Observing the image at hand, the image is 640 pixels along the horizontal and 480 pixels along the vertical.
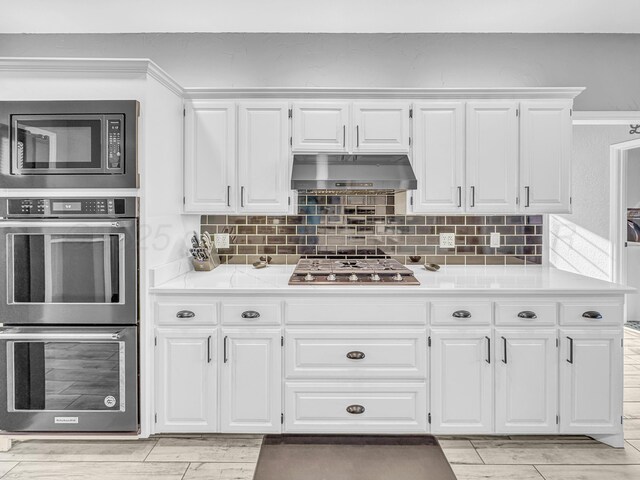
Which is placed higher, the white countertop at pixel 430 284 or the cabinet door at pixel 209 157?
the cabinet door at pixel 209 157

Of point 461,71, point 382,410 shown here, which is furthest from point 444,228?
point 382,410

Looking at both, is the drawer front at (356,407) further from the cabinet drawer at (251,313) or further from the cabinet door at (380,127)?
the cabinet door at (380,127)

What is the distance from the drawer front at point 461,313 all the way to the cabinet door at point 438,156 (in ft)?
2.48

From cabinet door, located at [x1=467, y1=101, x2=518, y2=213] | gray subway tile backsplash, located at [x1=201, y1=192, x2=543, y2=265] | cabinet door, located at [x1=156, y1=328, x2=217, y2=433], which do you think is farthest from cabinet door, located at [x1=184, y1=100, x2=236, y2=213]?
cabinet door, located at [x1=467, y1=101, x2=518, y2=213]

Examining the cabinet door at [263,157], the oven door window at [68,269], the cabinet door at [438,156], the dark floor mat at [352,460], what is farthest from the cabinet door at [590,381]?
the oven door window at [68,269]

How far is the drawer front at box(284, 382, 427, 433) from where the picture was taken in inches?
92.1

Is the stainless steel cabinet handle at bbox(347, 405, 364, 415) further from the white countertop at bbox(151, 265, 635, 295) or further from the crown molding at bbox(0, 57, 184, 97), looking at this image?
the crown molding at bbox(0, 57, 184, 97)

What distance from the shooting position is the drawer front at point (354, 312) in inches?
91.7

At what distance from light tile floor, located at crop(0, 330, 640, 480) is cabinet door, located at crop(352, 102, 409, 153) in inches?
75.1

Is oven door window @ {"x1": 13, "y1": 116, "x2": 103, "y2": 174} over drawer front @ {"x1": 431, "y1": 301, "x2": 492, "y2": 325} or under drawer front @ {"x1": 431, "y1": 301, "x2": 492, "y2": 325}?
over

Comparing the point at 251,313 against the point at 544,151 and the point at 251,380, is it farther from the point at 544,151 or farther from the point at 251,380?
the point at 544,151

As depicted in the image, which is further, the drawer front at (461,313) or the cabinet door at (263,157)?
the cabinet door at (263,157)

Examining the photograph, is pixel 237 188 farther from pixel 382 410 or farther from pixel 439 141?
pixel 382 410
